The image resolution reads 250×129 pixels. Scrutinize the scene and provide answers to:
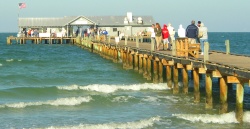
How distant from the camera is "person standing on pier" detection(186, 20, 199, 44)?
78.7 ft

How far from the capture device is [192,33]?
24.2 metres

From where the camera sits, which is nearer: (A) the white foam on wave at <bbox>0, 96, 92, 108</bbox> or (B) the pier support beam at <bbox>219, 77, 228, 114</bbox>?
(B) the pier support beam at <bbox>219, 77, 228, 114</bbox>

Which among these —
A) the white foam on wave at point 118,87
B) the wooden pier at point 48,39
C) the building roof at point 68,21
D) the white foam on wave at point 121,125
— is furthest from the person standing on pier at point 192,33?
the building roof at point 68,21

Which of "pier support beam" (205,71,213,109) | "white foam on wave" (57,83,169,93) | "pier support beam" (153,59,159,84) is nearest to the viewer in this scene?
"pier support beam" (205,71,213,109)

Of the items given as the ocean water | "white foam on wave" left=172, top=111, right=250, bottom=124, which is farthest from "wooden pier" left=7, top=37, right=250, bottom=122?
the ocean water

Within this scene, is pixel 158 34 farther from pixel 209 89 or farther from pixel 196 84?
pixel 209 89

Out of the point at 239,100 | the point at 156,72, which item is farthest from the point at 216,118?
the point at 156,72

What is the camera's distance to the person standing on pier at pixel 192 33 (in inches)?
944

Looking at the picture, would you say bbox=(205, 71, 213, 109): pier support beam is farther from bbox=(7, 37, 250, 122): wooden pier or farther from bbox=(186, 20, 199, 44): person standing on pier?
bbox=(186, 20, 199, 44): person standing on pier

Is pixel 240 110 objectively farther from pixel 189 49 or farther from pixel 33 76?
pixel 33 76

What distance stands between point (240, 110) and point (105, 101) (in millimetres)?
7325

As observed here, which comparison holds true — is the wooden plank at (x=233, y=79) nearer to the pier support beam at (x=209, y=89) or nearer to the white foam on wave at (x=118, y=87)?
the pier support beam at (x=209, y=89)

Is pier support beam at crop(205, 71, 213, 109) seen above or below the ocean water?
above

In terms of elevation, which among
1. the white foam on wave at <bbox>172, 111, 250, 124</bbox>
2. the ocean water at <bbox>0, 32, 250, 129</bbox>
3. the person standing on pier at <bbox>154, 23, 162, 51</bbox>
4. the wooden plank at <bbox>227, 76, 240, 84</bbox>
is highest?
the person standing on pier at <bbox>154, 23, 162, 51</bbox>
